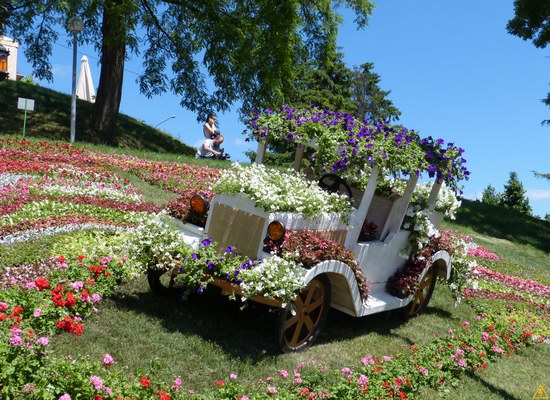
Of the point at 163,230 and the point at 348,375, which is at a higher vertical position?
the point at 163,230

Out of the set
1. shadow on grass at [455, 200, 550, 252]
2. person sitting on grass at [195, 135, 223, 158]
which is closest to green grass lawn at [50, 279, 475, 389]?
person sitting on grass at [195, 135, 223, 158]

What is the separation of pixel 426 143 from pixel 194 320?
3003 millimetres

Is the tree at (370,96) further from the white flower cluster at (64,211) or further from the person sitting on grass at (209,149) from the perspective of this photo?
the white flower cluster at (64,211)

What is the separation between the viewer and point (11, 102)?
895 inches

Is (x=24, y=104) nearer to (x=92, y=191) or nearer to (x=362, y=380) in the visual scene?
(x=92, y=191)

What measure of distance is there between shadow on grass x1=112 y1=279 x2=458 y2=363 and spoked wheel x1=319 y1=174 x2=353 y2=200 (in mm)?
1413

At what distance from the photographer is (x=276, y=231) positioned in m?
5.59

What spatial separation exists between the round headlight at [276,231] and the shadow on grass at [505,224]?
48.9 feet

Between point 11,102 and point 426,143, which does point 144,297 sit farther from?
point 11,102

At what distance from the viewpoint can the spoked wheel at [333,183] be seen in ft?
22.2


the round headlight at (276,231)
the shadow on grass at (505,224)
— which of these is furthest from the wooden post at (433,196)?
the shadow on grass at (505,224)

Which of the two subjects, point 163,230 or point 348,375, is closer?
point 348,375

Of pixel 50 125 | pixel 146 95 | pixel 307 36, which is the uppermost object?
pixel 307 36

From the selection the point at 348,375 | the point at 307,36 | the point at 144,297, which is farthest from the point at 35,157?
the point at 307,36
